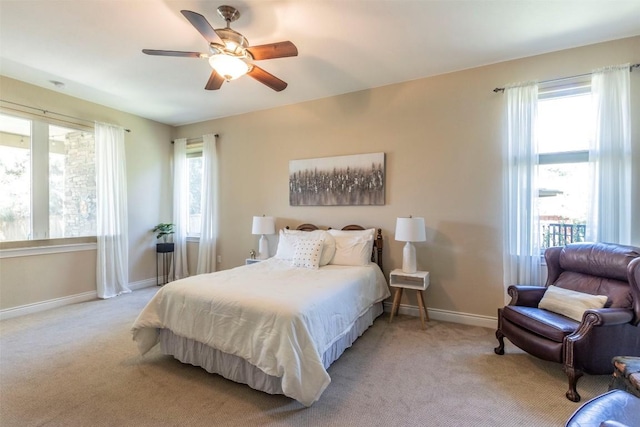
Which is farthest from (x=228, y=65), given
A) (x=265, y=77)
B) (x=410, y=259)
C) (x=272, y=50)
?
(x=410, y=259)

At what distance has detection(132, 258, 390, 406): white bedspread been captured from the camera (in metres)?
1.88

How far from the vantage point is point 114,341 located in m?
2.95

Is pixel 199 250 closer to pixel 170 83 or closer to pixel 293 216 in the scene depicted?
pixel 293 216

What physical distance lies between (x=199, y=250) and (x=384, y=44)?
4274mm

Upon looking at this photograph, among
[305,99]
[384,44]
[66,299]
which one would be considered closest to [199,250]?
[66,299]

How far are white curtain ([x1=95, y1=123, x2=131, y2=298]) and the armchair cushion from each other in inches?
208

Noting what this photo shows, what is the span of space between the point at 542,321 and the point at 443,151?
2.06m

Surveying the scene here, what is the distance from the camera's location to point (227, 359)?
2.24m

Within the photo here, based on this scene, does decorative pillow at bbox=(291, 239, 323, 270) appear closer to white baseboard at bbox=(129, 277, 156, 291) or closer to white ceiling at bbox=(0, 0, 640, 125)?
white ceiling at bbox=(0, 0, 640, 125)

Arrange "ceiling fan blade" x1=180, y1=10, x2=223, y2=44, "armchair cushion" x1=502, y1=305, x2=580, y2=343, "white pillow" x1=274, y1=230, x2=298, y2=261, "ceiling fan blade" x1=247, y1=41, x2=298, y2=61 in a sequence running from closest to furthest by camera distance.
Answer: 1. "ceiling fan blade" x1=180, y1=10, x2=223, y2=44
2. "armchair cushion" x1=502, y1=305, x2=580, y2=343
3. "ceiling fan blade" x1=247, y1=41, x2=298, y2=61
4. "white pillow" x1=274, y1=230, x2=298, y2=261

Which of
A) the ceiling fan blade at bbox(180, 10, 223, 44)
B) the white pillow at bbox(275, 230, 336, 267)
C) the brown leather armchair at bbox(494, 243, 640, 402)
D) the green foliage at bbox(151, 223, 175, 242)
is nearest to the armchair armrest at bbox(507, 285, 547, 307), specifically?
the brown leather armchair at bbox(494, 243, 640, 402)

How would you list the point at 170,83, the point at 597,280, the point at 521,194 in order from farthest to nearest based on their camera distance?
the point at 170,83, the point at 521,194, the point at 597,280

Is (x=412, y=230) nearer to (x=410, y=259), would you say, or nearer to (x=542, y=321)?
(x=410, y=259)

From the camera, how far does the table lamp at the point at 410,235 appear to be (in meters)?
3.28
